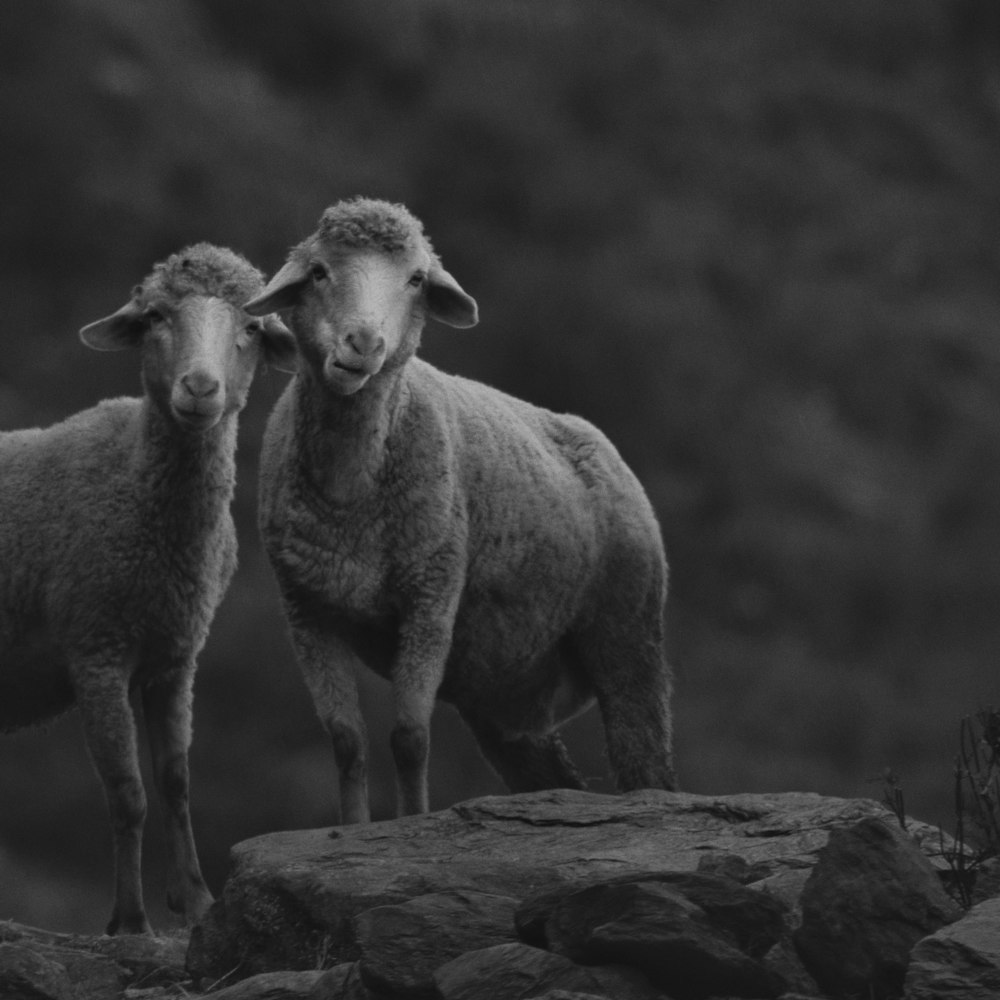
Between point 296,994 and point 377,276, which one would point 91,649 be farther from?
point 296,994

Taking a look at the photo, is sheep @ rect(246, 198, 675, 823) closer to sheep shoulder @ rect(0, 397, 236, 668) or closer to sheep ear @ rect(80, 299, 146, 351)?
sheep shoulder @ rect(0, 397, 236, 668)

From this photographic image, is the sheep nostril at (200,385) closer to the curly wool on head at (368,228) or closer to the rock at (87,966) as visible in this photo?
the curly wool on head at (368,228)

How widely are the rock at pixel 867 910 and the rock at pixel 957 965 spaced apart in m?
0.31

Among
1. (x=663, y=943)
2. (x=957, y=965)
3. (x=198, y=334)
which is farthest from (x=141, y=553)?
(x=957, y=965)

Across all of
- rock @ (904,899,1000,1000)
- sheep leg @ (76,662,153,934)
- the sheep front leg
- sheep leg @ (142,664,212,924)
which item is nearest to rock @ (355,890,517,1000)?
rock @ (904,899,1000,1000)

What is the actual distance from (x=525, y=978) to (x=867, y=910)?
39.8 inches

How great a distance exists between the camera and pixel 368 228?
8102 millimetres

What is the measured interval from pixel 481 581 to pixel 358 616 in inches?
29.7

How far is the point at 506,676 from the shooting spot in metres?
8.97

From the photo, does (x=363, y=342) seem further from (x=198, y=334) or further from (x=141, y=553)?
(x=141, y=553)

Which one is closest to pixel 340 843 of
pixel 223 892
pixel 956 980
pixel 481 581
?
pixel 223 892

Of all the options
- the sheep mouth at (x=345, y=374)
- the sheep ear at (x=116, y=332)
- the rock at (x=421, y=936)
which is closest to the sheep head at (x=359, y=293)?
the sheep mouth at (x=345, y=374)

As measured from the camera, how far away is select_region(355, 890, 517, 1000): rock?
5645 mm

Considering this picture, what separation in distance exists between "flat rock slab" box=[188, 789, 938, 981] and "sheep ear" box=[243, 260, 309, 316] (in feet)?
7.04
